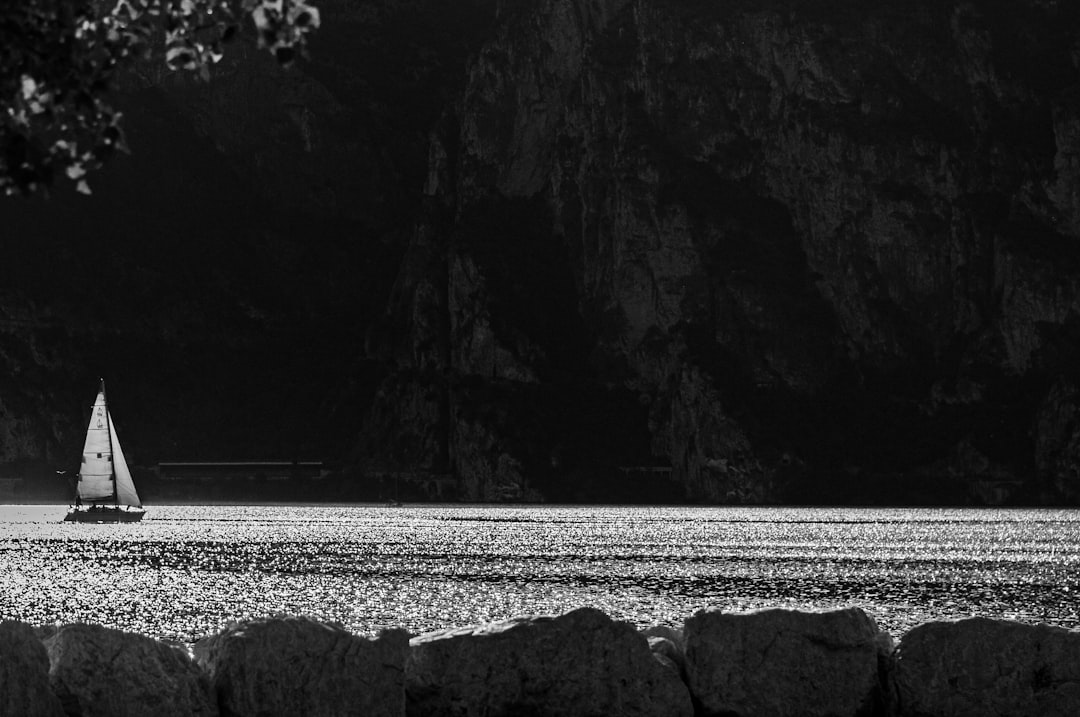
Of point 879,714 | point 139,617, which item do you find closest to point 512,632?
point 879,714

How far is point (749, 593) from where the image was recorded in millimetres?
91250

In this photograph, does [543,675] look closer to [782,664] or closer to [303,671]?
[303,671]

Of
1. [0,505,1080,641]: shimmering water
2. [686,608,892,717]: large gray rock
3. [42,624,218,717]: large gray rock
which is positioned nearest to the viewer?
[42,624,218,717]: large gray rock

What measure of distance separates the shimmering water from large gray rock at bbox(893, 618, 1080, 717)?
72.4ft

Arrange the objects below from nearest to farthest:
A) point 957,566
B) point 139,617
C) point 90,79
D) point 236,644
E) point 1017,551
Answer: point 90,79, point 236,644, point 139,617, point 957,566, point 1017,551

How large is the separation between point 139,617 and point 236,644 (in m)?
49.2

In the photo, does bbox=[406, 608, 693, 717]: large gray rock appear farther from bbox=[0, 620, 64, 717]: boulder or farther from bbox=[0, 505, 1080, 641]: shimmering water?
bbox=[0, 505, 1080, 641]: shimmering water

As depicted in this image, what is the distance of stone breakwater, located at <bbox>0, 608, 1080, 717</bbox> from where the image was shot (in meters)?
25.0

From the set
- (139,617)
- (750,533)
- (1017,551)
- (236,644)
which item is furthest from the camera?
(750,533)

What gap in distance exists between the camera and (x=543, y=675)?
84.4 feet

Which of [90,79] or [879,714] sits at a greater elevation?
[90,79]

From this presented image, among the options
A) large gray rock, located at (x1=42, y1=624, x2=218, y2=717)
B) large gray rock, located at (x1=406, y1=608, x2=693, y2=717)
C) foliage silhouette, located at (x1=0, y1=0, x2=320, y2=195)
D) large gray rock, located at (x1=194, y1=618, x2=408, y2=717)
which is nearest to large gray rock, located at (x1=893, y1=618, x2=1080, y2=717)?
large gray rock, located at (x1=406, y1=608, x2=693, y2=717)

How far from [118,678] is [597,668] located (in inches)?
259

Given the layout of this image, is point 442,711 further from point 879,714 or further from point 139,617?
point 139,617
